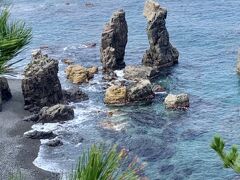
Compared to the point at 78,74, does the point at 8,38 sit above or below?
above

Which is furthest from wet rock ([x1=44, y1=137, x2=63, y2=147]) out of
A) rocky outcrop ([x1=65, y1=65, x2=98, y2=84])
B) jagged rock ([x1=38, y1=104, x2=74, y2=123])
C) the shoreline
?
rocky outcrop ([x1=65, y1=65, x2=98, y2=84])

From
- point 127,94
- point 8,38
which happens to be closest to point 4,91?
point 127,94

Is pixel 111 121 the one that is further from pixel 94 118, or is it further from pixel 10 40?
pixel 10 40

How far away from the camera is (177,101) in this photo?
68.1m

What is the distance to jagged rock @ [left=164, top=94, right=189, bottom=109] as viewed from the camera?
6800cm

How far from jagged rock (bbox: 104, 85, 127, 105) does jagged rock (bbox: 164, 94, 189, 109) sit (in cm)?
603

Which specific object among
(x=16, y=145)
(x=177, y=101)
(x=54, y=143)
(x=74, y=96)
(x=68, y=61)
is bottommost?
(x=16, y=145)

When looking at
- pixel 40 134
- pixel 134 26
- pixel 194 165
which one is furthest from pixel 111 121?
pixel 134 26

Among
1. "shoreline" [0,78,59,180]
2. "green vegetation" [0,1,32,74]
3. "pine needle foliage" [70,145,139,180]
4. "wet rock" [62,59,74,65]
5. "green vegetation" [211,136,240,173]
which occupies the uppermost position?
"green vegetation" [0,1,32,74]

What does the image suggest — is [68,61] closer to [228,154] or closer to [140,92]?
[140,92]

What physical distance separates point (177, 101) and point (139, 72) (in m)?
13.5

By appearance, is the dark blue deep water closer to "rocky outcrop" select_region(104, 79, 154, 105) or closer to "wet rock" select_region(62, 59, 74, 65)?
"wet rock" select_region(62, 59, 74, 65)

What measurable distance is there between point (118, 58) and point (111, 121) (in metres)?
23.9

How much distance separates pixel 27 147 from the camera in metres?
57.7
